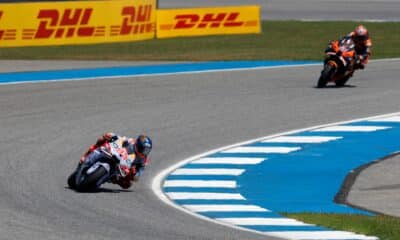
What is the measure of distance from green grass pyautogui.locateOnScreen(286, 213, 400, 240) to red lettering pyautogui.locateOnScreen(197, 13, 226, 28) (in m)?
31.9

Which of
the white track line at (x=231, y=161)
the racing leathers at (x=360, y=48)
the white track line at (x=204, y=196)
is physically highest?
the racing leathers at (x=360, y=48)

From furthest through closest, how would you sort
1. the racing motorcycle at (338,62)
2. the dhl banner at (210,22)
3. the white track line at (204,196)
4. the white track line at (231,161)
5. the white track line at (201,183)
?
the dhl banner at (210,22) < the racing motorcycle at (338,62) < the white track line at (231,161) < the white track line at (201,183) < the white track line at (204,196)

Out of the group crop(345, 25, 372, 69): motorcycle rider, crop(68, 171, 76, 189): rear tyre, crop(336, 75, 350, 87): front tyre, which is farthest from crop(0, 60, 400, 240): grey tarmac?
crop(345, 25, 372, 69): motorcycle rider

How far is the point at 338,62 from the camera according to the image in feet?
103

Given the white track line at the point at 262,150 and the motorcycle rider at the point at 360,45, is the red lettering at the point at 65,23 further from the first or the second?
the white track line at the point at 262,150

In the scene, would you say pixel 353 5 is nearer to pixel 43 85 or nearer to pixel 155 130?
pixel 43 85

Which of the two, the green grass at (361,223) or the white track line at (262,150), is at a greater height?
the white track line at (262,150)

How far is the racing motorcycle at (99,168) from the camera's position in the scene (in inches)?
694

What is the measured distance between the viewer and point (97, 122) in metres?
25.4

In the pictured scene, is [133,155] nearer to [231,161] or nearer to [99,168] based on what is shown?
[99,168]

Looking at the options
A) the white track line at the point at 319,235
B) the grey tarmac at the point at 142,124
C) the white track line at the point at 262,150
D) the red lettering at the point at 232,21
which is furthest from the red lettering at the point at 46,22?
the white track line at the point at 319,235

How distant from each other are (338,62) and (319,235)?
17240mm

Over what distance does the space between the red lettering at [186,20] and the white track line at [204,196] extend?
2934 cm

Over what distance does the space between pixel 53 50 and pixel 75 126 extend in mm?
17859
